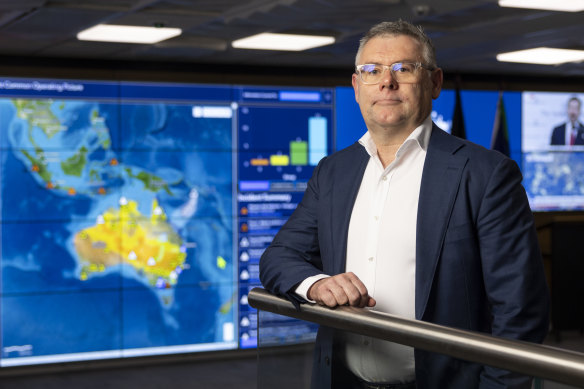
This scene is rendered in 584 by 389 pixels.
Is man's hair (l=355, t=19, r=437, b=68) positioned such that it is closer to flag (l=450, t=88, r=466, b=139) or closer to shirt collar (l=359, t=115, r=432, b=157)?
shirt collar (l=359, t=115, r=432, b=157)

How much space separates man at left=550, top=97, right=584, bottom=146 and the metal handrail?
7488 mm

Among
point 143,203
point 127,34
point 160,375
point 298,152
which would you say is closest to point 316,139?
point 298,152

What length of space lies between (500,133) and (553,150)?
708 mm

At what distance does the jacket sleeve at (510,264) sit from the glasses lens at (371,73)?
375mm

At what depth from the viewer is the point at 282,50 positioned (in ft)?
22.0

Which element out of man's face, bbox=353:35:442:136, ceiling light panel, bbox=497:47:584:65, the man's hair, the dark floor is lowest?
the dark floor

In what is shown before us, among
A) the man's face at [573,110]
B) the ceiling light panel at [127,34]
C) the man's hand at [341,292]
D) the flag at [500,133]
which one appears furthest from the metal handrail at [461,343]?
the man's face at [573,110]

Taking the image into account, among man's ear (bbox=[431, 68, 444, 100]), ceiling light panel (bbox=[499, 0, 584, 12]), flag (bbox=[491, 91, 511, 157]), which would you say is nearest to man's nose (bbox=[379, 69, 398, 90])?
man's ear (bbox=[431, 68, 444, 100])

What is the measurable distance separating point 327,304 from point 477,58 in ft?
20.0

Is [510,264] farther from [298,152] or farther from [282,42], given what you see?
[298,152]

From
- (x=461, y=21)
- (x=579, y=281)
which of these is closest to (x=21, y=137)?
(x=461, y=21)

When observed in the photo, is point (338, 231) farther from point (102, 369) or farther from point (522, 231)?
point (102, 369)

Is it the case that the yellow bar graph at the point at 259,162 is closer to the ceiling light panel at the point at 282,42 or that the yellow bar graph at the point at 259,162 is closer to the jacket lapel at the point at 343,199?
the ceiling light panel at the point at 282,42

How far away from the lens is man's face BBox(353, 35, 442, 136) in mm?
1888
